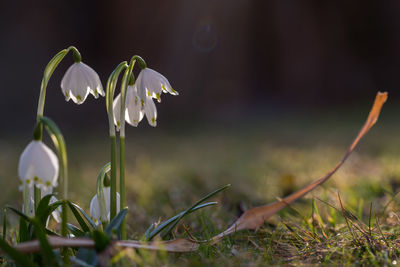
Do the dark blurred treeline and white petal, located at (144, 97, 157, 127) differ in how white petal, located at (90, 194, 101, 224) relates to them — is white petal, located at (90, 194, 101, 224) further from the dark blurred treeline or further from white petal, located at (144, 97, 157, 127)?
the dark blurred treeline

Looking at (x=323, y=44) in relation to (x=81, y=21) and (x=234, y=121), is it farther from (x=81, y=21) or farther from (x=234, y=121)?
(x=81, y=21)

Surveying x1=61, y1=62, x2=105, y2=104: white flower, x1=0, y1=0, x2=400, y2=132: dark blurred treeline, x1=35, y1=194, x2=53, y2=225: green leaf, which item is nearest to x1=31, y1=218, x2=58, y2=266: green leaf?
x1=35, y1=194, x2=53, y2=225: green leaf

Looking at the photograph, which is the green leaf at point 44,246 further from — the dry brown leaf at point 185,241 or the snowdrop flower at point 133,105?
the snowdrop flower at point 133,105

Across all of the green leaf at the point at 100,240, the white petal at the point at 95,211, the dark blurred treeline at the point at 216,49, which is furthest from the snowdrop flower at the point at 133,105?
the dark blurred treeline at the point at 216,49

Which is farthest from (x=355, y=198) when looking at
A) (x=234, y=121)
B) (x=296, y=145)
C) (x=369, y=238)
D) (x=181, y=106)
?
(x=181, y=106)

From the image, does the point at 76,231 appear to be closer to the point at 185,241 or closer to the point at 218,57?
the point at 185,241
